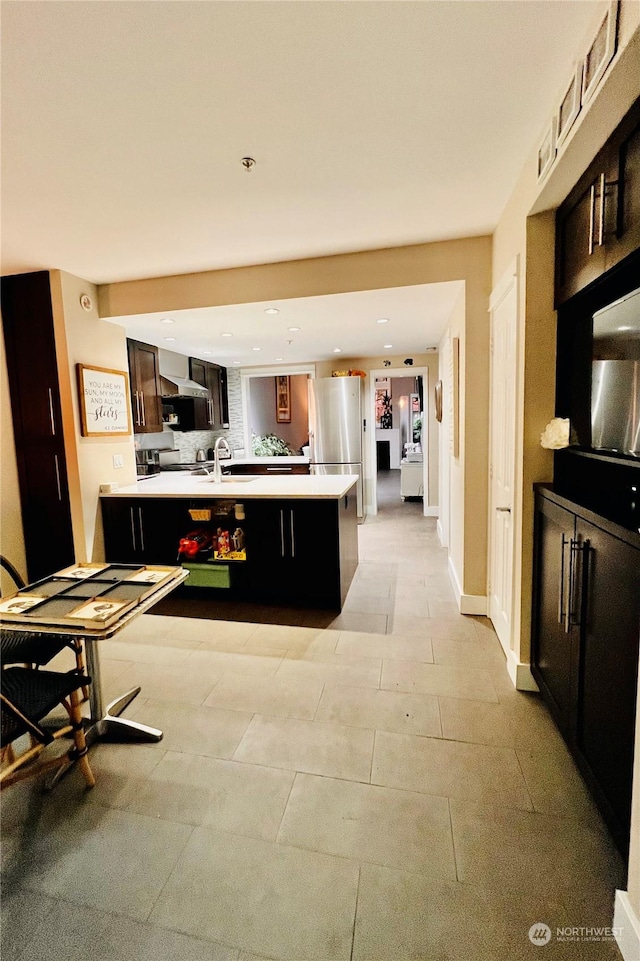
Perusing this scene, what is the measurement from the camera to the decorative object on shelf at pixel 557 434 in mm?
1896

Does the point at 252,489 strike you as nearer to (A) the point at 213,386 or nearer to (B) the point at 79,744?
(B) the point at 79,744

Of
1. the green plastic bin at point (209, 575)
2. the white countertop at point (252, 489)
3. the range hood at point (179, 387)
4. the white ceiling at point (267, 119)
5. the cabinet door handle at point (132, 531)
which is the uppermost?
the white ceiling at point (267, 119)

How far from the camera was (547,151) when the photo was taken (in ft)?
5.42

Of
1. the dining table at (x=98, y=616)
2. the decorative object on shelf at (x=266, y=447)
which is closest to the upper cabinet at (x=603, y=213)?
the dining table at (x=98, y=616)

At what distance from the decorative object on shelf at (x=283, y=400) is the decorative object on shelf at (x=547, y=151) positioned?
719 cm

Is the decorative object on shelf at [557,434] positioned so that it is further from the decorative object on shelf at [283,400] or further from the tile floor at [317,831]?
the decorative object on shelf at [283,400]

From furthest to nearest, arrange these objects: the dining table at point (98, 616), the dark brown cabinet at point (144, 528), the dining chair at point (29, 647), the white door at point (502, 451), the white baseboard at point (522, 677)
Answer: the dark brown cabinet at point (144, 528)
the white door at point (502, 451)
the white baseboard at point (522, 677)
the dining chair at point (29, 647)
the dining table at point (98, 616)

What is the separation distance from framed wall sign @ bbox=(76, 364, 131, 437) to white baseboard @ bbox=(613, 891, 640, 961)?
3.73 metres

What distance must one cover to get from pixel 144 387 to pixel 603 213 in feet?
13.8

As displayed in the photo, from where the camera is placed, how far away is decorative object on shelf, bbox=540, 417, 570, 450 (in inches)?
74.7

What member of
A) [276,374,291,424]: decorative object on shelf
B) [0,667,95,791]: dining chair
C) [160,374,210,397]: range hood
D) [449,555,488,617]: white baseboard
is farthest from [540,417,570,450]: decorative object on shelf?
[276,374,291,424]: decorative object on shelf

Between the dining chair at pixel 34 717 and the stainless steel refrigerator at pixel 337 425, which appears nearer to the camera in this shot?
the dining chair at pixel 34 717

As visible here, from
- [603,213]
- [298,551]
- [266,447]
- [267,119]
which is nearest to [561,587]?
[603,213]

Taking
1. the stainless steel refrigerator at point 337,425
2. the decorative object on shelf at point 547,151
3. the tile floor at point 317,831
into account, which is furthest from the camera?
the stainless steel refrigerator at point 337,425
